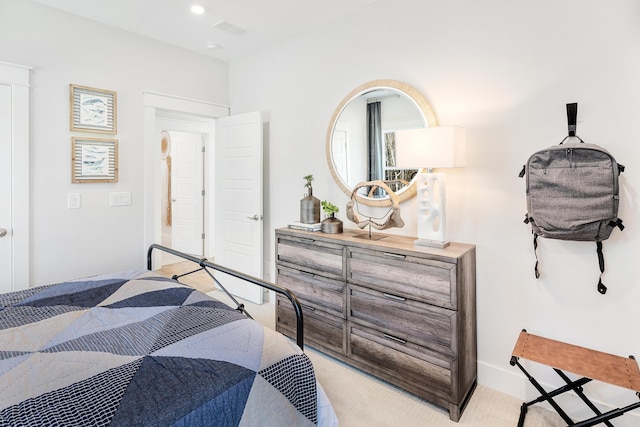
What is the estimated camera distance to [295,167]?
137 inches

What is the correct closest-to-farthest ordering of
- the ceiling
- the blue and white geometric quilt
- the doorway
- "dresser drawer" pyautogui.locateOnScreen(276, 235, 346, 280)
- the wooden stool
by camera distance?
1. the blue and white geometric quilt
2. the wooden stool
3. "dresser drawer" pyautogui.locateOnScreen(276, 235, 346, 280)
4. the ceiling
5. the doorway

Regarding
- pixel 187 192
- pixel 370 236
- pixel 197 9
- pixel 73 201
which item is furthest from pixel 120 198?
→ pixel 187 192

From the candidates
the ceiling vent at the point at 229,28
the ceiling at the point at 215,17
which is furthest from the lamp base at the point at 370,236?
the ceiling vent at the point at 229,28

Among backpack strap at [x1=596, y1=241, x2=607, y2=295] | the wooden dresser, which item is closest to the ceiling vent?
the wooden dresser

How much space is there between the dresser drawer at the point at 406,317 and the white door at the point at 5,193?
270 centimetres

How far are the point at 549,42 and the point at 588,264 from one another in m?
1.29

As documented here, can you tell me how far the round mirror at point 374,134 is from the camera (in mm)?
2596

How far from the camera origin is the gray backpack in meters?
1.77

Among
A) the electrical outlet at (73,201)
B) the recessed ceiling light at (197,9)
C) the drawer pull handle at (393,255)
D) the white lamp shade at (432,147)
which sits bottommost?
the drawer pull handle at (393,255)

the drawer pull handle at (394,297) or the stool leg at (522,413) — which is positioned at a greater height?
the drawer pull handle at (394,297)

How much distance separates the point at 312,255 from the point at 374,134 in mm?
1091

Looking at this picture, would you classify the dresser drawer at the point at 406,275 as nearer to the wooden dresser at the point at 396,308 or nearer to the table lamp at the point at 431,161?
the wooden dresser at the point at 396,308

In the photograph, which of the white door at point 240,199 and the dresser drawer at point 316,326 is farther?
the white door at point 240,199

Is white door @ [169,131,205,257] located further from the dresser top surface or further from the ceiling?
the dresser top surface
